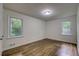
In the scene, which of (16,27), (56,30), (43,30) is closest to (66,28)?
(56,30)

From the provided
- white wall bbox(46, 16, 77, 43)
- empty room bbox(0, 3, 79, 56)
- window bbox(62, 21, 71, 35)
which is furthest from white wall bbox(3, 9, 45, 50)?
window bbox(62, 21, 71, 35)

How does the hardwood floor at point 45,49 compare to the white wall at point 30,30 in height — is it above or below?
below

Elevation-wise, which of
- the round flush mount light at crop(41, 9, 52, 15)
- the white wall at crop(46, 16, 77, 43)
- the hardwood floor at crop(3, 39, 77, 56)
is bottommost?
the hardwood floor at crop(3, 39, 77, 56)

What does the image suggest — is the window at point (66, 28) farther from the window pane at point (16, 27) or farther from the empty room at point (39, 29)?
the window pane at point (16, 27)

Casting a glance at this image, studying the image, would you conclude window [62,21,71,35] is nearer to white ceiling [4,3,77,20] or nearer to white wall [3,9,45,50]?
white ceiling [4,3,77,20]

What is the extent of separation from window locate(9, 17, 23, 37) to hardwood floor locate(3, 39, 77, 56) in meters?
0.25

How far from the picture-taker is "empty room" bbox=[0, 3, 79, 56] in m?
1.52

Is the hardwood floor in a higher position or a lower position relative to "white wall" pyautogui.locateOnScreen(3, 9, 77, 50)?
lower

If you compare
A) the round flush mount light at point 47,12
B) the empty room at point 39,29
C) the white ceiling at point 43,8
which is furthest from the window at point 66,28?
the round flush mount light at point 47,12

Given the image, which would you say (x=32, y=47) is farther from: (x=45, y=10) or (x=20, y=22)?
(x=45, y=10)

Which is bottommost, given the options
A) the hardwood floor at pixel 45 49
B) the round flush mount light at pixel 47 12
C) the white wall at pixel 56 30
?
the hardwood floor at pixel 45 49

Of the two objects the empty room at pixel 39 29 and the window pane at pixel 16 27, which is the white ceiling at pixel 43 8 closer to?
the empty room at pixel 39 29

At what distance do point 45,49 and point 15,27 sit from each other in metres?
0.67

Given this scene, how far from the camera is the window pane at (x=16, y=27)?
60.4 inches
